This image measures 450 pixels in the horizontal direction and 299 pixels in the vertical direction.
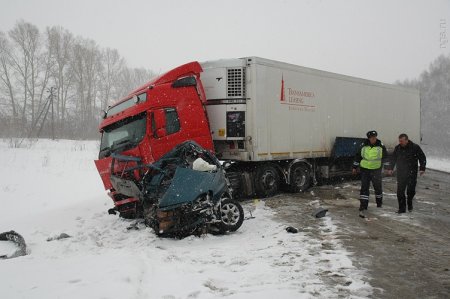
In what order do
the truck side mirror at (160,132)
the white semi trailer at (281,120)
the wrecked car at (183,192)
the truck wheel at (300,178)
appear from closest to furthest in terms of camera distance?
the wrecked car at (183,192) → the truck side mirror at (160,132) → the white semi trailer at (281,120) → the truck wheel at (300,178)

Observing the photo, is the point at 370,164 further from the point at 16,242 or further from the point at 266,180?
the point at 16,242

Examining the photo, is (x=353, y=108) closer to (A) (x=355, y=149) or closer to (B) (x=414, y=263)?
(A) (x=355, y=149)

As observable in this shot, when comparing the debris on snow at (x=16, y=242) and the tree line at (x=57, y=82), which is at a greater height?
the tree line at (x=57, y=82)

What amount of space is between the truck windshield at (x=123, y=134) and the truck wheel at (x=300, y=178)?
504cm

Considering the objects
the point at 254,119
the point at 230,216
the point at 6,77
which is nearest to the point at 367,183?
the point at 254,119

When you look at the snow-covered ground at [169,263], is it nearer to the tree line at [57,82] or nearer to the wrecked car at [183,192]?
the wrecked car at [183,192]

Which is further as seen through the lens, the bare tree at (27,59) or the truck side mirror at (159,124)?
the bare tree at (27,59)

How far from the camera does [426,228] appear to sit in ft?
20.4

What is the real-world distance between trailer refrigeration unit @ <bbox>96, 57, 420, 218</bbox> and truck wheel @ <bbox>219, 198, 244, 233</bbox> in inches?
72.4

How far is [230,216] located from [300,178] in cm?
502

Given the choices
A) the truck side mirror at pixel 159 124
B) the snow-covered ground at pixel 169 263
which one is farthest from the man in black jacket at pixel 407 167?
the truck side mirror at pixel 159 124

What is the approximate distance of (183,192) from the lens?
5.75 meters

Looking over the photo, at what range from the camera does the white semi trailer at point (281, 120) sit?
29.7 ft

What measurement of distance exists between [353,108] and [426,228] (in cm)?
678
